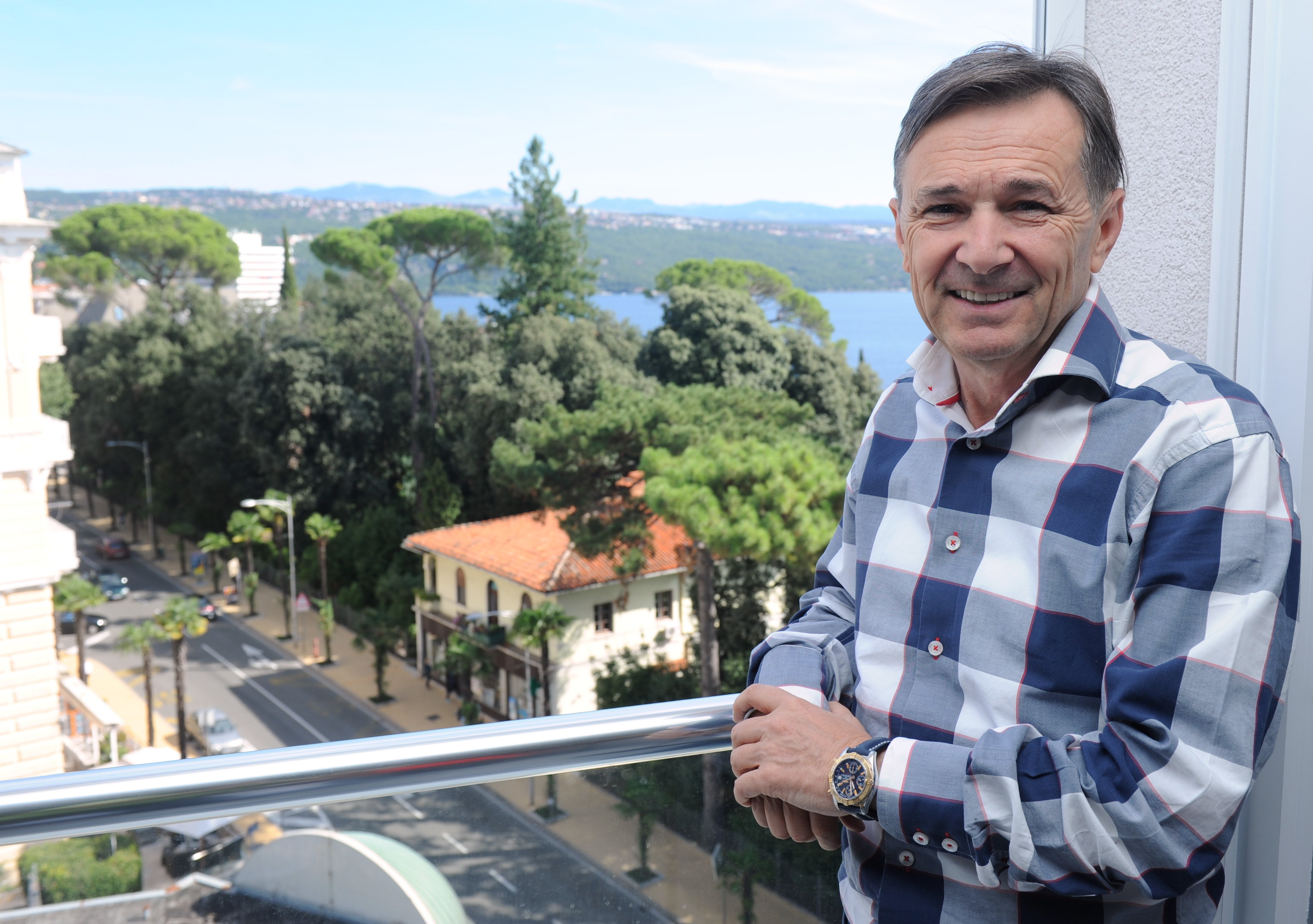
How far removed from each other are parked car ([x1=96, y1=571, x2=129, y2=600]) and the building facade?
9.99 metres

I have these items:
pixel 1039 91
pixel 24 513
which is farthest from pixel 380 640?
pixel 1039 91

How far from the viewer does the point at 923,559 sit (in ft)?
2.59

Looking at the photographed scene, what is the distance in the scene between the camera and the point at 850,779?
2.37 feet

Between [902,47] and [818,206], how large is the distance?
834 centimetres

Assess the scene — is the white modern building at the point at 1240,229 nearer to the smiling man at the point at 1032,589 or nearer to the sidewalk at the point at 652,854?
the smiling man at the point at 1032,589

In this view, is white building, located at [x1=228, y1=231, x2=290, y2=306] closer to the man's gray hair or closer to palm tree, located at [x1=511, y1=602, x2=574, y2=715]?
palm tree, located at [x1=511, y1=602, x2=574, y2=715]

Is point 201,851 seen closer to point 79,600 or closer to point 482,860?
point 482,860

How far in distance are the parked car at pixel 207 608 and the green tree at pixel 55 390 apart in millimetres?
4645

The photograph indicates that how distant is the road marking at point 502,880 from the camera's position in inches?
41.8

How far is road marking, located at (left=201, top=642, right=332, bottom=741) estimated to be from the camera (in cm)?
1706

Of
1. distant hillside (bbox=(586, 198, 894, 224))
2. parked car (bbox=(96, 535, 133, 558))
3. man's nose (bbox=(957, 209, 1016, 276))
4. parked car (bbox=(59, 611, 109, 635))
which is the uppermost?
distant hillside (bbox=(586, 198, 894, 224))

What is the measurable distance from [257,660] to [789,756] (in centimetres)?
2065

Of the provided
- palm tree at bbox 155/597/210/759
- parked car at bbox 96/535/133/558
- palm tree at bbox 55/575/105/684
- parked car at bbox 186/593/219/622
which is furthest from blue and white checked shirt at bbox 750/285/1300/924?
parked car at bbox 96/535/133/558

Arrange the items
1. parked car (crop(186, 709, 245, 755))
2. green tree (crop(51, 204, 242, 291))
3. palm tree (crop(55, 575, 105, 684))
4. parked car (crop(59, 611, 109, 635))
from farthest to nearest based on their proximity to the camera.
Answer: green tree (crop(51, 204, 242, 291)), parked car (crop(59, 611, 109, 635)), palm tree (crop(55, 575, 105, 684)), parked car (crop(186, 709, 245, 755))
